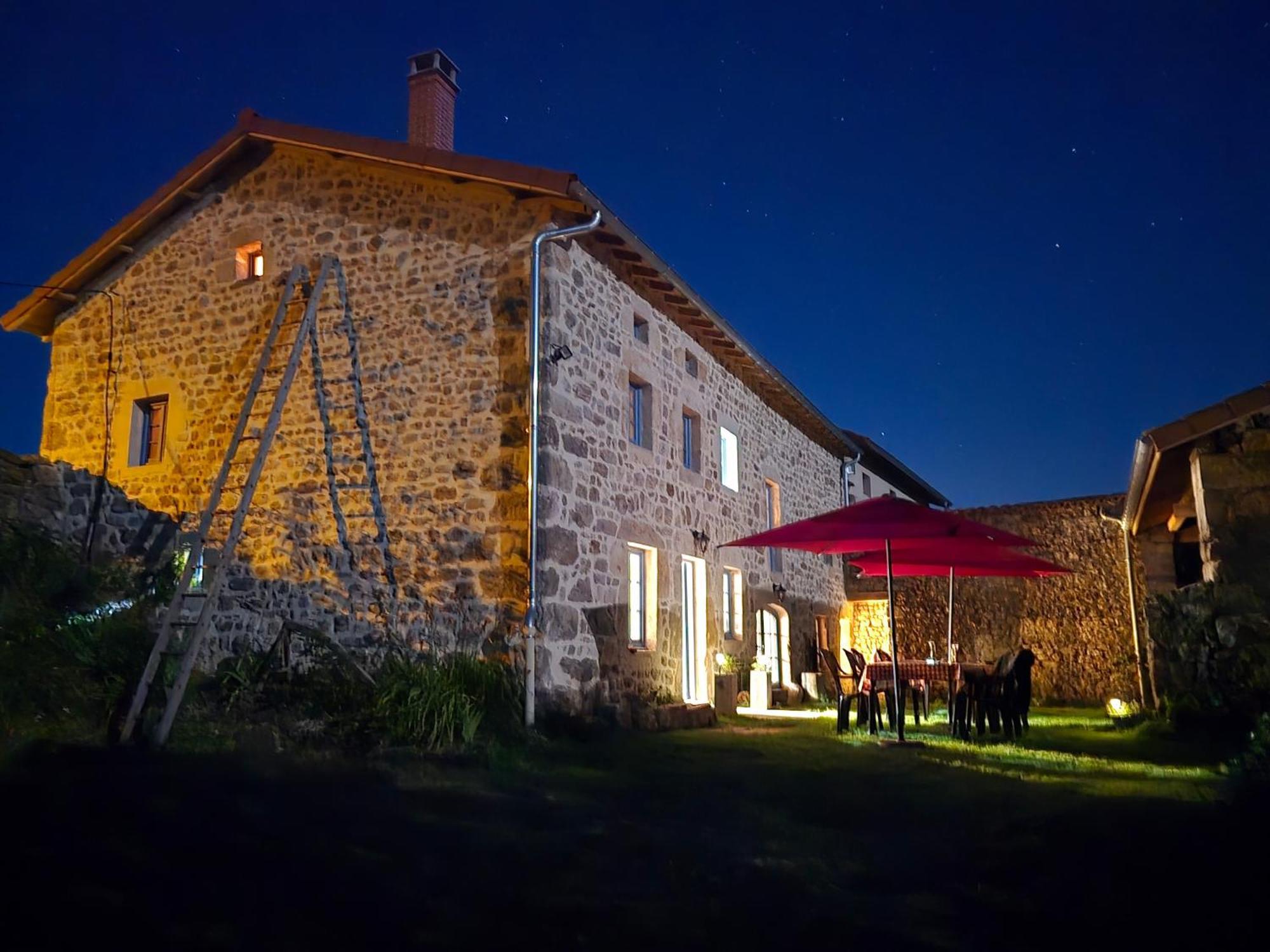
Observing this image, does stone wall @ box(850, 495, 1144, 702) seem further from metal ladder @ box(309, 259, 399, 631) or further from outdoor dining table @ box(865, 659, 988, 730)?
metal ladder @ box(309, 259, 399, 631)

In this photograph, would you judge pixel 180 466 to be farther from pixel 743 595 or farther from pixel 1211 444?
pixel 1211 444

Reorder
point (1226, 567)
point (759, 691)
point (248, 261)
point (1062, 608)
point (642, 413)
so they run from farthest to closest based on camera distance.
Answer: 1. point (1062, 608)
2. point (759, 691)
3. point (642, 413)
4. point (248, 261)
5. point (1226, 567)

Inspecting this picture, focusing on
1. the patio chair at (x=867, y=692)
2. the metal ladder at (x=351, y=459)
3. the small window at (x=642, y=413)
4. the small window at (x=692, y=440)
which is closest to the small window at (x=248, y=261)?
the metal ladder at (x=351, y=459)

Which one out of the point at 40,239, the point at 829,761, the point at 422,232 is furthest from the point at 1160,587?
the point at 40,239

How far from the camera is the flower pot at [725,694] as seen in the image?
35.8 ft

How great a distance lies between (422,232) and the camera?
8945 mm

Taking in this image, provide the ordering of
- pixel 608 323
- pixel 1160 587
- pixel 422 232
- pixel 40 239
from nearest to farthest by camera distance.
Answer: pixel 422 232, pixel 608 323, pixel 1160 587, pixel 40 239

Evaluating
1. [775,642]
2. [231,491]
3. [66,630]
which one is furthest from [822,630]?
[66,630]

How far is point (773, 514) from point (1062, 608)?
4636 mm

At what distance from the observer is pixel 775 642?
14000 mm

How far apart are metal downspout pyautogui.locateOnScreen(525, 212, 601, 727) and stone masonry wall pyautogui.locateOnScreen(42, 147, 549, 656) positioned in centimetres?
11

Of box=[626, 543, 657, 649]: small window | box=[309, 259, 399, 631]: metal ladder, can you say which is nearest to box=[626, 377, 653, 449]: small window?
box=[626, 543, 657, 649]: small window

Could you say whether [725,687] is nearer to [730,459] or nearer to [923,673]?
[923,673]

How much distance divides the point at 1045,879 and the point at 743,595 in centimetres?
938
